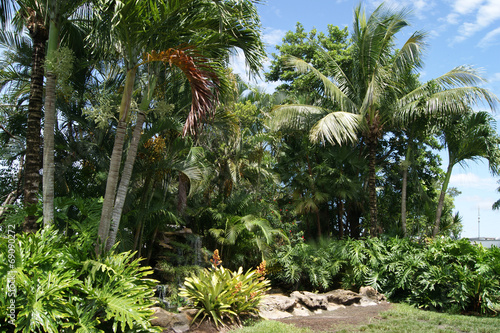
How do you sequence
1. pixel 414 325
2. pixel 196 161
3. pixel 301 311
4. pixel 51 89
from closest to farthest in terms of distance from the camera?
pixel 51 89 < pixel 414 325 < pixel 301 311 < pixel 196 161

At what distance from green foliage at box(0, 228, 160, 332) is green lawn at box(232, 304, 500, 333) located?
2021mm

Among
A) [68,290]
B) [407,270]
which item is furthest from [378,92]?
[68,290]

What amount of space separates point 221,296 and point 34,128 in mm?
4319

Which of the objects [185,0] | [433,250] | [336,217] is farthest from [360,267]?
[185,0]

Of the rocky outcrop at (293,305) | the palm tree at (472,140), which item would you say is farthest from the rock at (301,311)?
the palm tree at (472,140)

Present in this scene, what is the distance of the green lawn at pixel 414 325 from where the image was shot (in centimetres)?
664

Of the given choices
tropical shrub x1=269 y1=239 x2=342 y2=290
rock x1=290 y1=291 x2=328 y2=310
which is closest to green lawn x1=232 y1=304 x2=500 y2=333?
rock x1=290 y1=291 x2=328 y2=310

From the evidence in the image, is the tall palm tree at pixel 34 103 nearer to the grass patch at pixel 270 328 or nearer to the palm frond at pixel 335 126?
the grass patch at pixel 270 328

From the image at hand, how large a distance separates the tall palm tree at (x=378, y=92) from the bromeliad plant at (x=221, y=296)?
592 centimetres

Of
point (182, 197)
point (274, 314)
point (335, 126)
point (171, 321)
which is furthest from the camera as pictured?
point (182, 197)

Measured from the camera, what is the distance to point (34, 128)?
648cm

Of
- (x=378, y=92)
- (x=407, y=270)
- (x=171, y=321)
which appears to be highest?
(x=378, y=92)

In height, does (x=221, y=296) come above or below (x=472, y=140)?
below

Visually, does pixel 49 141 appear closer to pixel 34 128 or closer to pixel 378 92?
pixel 34 128
